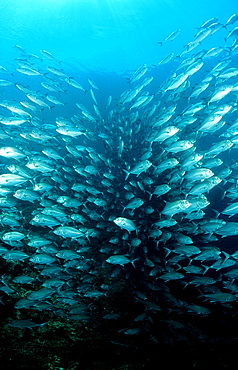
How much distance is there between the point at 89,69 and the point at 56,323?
27.5 meters

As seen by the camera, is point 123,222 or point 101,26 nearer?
point 123,222

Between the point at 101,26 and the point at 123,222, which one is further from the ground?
the point at 101,26

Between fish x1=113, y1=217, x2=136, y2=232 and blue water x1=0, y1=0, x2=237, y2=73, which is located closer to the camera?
fish x1=113, y1=217, x2=136, y2=232

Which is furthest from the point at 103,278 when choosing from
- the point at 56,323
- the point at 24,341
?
the point at 24,341

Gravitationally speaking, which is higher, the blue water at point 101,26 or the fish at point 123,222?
the blue water at point 101,26

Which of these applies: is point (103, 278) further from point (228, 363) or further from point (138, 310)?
point (228, 363)

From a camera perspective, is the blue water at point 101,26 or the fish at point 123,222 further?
the blue water at point 101,26

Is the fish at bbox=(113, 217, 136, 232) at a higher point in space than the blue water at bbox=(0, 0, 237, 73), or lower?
lower

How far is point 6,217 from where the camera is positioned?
4.07 m

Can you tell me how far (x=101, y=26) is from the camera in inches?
802

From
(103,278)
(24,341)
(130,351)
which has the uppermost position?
(103,278)

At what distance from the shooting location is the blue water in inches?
696

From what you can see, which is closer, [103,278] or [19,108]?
[103,278]

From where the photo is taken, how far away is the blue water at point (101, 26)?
17.7 metres
